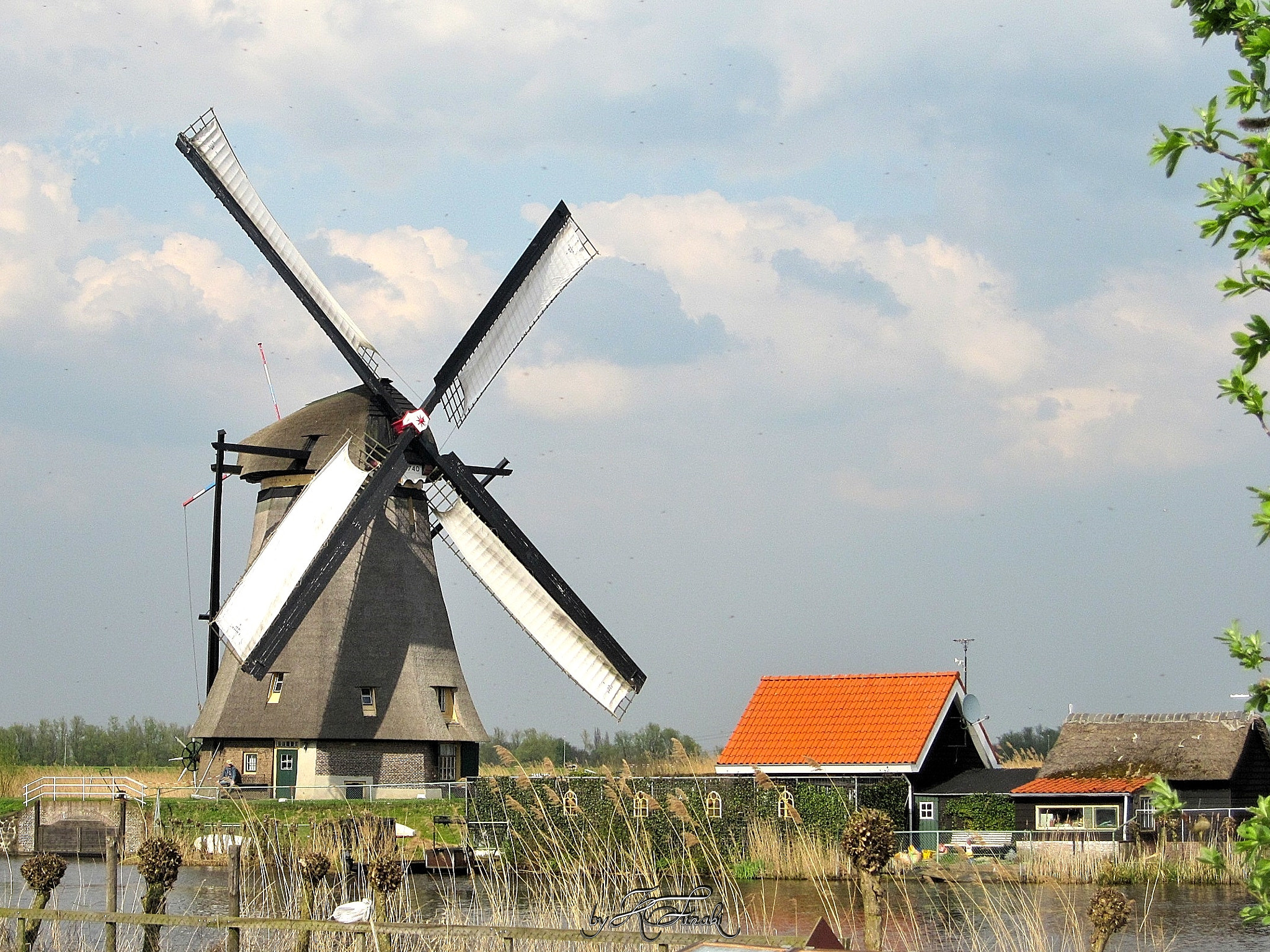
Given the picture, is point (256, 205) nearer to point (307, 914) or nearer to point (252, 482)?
point (252, 482)

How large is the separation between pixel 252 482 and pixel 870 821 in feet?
53.3

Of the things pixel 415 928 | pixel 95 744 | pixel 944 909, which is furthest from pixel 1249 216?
pixel 95 744

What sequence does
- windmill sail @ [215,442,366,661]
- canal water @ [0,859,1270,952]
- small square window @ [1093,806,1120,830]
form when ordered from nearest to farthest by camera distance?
canal water @ [0,859,1270,952], windmill sail @ [215,442,366,661], small square window @ [1093,806,1120,830]

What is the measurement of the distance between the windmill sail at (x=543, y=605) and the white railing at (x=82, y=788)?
6207 mm

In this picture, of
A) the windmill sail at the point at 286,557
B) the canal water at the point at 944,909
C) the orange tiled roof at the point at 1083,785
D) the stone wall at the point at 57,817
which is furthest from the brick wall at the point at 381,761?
the orange tiled roof at the point at 1083,785

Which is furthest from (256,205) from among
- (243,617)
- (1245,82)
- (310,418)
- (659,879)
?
(1245,82)

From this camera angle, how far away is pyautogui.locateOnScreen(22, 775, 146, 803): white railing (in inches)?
838

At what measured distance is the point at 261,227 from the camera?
1966 cm

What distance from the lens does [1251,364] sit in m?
3.45

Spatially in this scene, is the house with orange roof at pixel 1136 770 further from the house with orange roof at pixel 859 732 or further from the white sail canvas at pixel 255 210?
the white sail canvas at pixel 255 210

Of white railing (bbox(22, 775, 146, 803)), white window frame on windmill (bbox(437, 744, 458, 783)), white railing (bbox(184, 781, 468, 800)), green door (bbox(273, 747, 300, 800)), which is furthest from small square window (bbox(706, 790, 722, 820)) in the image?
white railing (bbox(22, 775, 146, 803))

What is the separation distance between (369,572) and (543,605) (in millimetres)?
3237

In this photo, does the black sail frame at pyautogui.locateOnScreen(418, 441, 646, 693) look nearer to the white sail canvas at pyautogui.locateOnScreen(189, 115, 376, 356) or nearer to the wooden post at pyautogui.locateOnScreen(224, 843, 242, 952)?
the white sail canvas at pyautogui.locateOnScreen(189, 115, 376, 356)

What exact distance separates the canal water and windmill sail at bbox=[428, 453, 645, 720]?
3.42 meters
